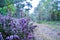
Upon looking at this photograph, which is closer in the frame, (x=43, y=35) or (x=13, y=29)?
(x=13, y=29)

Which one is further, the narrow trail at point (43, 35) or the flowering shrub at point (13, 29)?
the narrow trail at point (43, 35)

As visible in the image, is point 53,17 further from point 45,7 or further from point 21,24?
point 21,24

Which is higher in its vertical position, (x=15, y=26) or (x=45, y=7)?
(x=15, y=26)

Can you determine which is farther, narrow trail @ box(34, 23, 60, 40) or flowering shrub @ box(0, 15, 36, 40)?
narrow trail @ box(34, 23, 60, 40)

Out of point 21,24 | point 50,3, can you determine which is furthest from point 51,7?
point 21,24

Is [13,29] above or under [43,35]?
above

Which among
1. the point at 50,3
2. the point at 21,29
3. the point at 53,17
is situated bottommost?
the point at 53,17

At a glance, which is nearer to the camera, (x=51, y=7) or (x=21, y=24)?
(x=21, y=24)

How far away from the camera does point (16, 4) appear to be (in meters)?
4.66

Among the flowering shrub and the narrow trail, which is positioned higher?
the flowering shrub

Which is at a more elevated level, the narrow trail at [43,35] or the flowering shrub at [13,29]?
the flowering shrub at [13,29]

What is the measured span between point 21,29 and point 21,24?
0.40 ft

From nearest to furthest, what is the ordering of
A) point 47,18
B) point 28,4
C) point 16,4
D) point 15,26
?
1. point 15,26
2. point 16,4
3. point 28,4
4. point 47,18

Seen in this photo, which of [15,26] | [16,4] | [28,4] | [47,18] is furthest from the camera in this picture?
[47,18]
